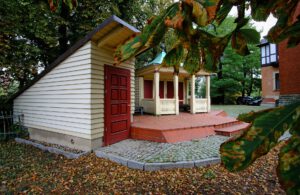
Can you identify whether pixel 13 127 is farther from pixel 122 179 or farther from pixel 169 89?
pixel 169 89

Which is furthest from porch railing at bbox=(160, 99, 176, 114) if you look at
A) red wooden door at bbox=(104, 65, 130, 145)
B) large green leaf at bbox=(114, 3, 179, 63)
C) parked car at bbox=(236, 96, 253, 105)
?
parked car at bbox=(236, 96, 253, 105)

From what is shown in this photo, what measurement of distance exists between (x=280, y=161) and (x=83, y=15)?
10.9 m

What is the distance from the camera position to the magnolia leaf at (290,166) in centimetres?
43

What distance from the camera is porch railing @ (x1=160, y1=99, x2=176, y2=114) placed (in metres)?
10.4

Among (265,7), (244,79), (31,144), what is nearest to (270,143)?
(265,7)

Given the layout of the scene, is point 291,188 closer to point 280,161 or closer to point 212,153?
point 280,161

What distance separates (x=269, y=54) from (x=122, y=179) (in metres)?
23.5

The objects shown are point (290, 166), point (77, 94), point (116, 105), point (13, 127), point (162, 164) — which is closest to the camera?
point (290, 166)

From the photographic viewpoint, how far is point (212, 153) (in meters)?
5.14

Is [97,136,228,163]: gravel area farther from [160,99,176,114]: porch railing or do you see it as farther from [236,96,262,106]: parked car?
[236,96,262,106]: parked car

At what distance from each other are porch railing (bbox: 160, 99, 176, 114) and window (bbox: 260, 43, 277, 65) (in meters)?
16.5

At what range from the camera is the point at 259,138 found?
47cm

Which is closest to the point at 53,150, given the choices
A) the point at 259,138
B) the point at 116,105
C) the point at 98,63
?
the point at 116,105

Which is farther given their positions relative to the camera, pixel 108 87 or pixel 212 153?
pixel 108 87
